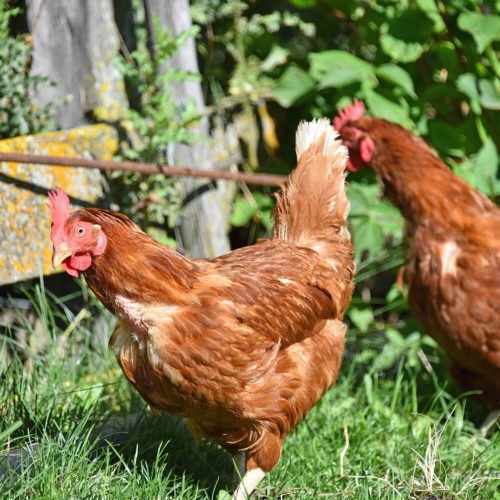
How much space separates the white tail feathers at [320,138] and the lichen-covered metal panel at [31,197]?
1204 millimetres

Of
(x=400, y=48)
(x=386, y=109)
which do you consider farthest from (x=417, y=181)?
(x=400, y=48)

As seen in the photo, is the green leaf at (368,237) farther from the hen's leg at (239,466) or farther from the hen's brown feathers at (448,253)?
the hen's leg at (239,466)

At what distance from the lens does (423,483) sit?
3.17 metres

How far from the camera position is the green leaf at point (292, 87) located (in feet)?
16.4

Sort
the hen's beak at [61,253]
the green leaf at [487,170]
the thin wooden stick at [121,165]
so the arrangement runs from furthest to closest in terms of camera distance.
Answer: the green leaf at [487,170]
the thin wooden stick at [121,165]
the hen's beak at [61,253]

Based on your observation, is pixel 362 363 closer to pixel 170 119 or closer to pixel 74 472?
pixel 170 119

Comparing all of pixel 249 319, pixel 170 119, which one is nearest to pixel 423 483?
pixel 249 319

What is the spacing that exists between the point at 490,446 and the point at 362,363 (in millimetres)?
1509

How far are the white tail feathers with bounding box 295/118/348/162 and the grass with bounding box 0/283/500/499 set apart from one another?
4.35ft

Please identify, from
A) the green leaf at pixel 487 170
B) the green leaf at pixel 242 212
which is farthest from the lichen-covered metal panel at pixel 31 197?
the green leaf at pixel 487 170

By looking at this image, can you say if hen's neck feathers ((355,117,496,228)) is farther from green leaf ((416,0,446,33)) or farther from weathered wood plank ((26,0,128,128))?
weathered wood plank ((26,0,128,128))

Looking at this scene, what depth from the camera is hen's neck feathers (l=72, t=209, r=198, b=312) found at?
286 cm

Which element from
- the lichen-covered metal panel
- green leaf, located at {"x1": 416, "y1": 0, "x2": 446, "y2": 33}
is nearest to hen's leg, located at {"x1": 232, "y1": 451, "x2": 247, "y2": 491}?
the lichen-covered metal panel

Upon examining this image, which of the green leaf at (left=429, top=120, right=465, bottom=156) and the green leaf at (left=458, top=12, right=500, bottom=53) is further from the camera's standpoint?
the green leaf at (left=429, top=120, right=465, bottom=156)
